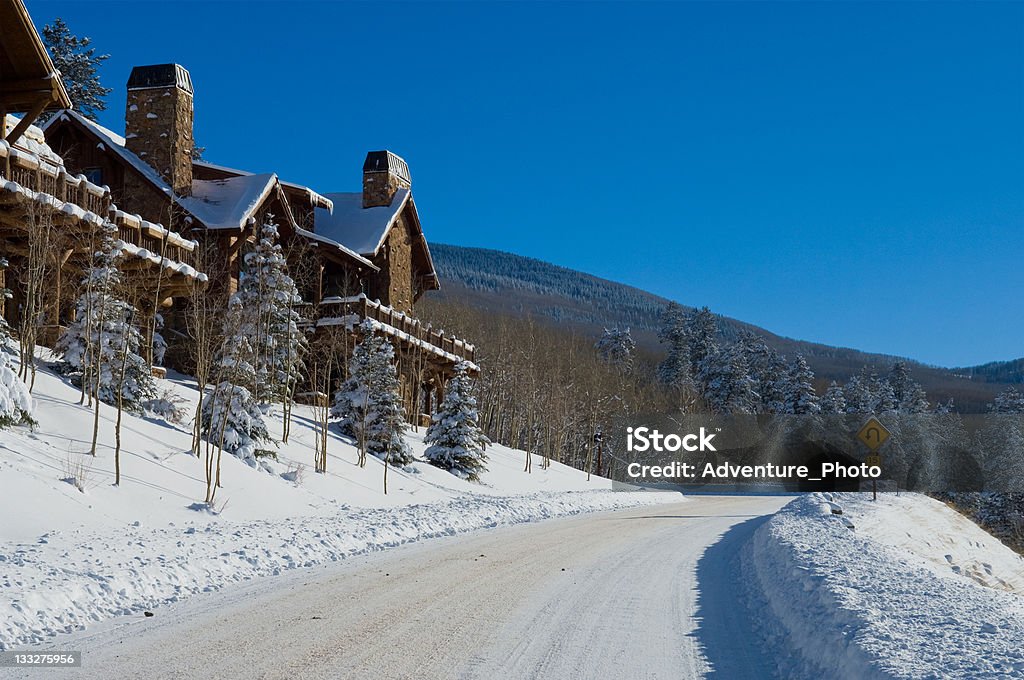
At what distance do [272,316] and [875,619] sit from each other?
69.5 ft

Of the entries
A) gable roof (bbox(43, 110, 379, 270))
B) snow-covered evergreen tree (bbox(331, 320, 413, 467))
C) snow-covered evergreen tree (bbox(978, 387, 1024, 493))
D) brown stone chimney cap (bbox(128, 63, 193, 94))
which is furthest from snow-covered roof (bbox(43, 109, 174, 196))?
snow-covered evergreen tree (bbox(978, 387, 1024, 493))

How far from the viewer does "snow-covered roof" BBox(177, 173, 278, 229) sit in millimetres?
29078

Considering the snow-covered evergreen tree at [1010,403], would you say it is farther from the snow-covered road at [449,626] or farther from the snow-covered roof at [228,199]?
the snow-covered road at [449,626]

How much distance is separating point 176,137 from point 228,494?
57.1ft

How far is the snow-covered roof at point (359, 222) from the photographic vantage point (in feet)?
121

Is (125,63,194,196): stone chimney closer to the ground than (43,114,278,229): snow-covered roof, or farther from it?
farther from it

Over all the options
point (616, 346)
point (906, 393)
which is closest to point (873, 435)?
point (616, 346)

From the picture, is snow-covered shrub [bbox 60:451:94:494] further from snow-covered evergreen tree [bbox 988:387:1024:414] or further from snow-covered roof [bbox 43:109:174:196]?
snow-covered evergreen tree [bbox 988:387:1024:414]

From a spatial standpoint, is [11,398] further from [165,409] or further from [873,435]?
[873,435]

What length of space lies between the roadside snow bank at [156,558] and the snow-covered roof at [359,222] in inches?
770

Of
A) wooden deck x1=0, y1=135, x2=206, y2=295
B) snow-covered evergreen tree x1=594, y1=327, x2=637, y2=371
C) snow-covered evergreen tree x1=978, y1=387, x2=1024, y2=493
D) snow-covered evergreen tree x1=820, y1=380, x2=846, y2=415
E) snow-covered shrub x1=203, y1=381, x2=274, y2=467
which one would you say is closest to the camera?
wooden deck x1=0, y1=135, x2=206, y2=295

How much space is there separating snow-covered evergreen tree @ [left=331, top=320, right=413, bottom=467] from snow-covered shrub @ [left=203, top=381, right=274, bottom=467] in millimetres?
5338

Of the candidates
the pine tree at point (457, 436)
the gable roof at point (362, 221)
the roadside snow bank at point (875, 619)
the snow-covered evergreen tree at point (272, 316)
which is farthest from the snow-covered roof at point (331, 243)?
the roadside snow bank at point (875, 619)

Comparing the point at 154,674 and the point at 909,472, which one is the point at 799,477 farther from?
the point at 154,674
